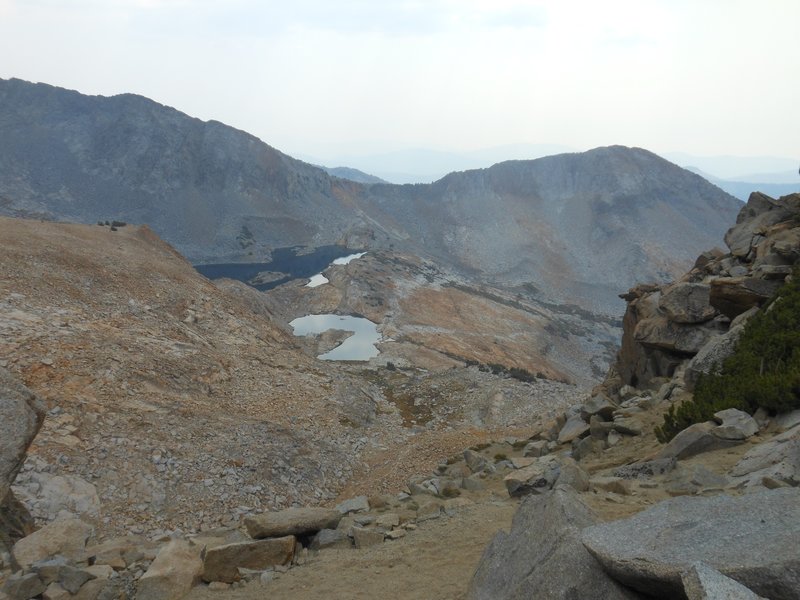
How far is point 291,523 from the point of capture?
10.5 meters

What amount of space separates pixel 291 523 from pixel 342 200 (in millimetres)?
156251

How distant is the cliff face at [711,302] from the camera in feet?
59.3

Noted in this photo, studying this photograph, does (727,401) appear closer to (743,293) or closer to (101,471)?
(743,293)

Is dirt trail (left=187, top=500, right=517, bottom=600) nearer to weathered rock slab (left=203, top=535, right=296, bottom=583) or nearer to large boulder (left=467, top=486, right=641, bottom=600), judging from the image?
weathered rock slab (left=203, top=535, right=296, bottom=583)

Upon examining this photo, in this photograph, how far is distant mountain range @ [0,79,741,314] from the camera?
128250 mm

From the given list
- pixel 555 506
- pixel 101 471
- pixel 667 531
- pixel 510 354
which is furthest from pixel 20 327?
pixel 510 354

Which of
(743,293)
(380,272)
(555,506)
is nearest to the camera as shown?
(555,506)

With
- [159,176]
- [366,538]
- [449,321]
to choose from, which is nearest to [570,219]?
[449,321]

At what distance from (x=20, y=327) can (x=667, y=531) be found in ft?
77.1

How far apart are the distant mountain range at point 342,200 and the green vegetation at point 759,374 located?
102m

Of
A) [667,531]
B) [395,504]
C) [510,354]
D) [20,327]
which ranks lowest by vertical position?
[510,354]

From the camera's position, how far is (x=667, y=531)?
5.72m

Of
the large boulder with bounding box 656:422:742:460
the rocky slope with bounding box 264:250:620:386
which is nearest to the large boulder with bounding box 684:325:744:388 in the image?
the large boulder with bounding box 656:422:742:460

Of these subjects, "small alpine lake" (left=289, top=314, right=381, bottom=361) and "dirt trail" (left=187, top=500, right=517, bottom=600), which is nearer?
"dirt trail" (left=187, top=500, right=517, bottom=600)
